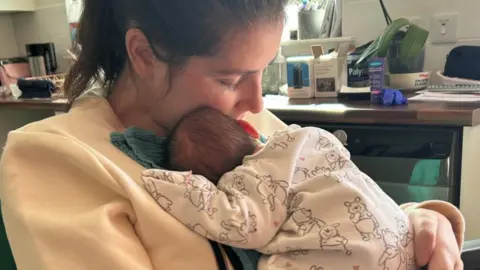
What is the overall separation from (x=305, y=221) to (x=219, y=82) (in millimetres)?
285

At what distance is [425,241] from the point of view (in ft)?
2.55

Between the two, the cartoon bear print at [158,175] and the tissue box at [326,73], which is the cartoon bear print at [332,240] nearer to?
the cartoon bear print at [158,175]

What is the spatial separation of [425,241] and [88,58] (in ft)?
2.28

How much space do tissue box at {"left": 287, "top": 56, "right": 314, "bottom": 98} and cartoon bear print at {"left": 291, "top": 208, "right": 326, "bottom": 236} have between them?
1218 mm

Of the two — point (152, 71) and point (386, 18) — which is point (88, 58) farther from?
point (386, 18)

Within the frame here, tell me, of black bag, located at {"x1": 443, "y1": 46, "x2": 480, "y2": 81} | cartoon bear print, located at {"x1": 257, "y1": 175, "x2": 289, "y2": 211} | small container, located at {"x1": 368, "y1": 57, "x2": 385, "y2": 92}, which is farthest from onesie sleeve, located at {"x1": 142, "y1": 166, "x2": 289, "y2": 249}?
black bag, located at {"x1": 443, "y1": 46, "x2": 480, "y2": 81}

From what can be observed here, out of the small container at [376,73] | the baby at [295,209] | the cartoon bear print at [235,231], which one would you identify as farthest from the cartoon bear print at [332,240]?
the small container at [376,73]

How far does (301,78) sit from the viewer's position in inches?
76.3

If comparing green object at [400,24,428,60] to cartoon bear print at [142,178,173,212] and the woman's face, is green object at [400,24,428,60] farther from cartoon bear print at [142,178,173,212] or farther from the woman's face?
cartoon bear print at [142,178,173,212]

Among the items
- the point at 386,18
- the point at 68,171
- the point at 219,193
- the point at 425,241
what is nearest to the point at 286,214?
the point at 219,193

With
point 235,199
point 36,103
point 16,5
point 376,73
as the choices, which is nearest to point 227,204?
point 235,199

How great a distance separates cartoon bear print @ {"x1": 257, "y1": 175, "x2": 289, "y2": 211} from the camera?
753mm

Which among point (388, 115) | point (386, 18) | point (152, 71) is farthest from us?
point (386, 18)

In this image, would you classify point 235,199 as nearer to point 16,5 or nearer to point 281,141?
point 281,141
